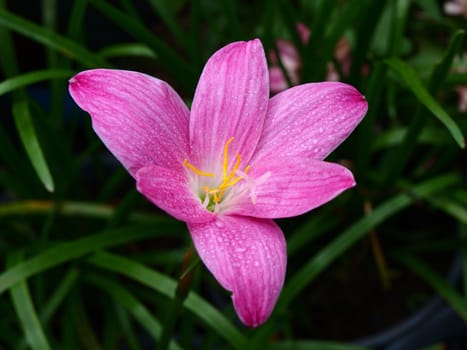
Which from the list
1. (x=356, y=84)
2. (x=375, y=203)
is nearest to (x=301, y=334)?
(x=375, y=203)

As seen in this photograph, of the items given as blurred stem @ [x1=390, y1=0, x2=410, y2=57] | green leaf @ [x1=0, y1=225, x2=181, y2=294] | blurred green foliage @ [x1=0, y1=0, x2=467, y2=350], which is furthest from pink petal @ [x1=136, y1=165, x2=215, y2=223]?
blurred stem @ [x1=390, y1=0, x2=410, y2=57]

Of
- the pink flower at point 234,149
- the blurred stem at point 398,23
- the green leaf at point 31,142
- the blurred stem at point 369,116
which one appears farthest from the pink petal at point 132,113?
the blurred stem at point 398,23

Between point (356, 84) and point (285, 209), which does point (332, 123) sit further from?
point (356, 84)

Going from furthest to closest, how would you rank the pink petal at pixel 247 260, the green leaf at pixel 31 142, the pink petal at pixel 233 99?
the green leaf at pixel 31 142, the pink petal at pixel 233 99, the pink petal at pixel 247 260

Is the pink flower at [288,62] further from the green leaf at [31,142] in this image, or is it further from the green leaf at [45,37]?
the green leaf at [31,142]

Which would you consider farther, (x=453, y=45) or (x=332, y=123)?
(x=453, y=45)

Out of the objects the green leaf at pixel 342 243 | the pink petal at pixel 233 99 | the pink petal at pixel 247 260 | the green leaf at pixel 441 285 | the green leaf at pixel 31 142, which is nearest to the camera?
the pink petal at pixel 247 260
